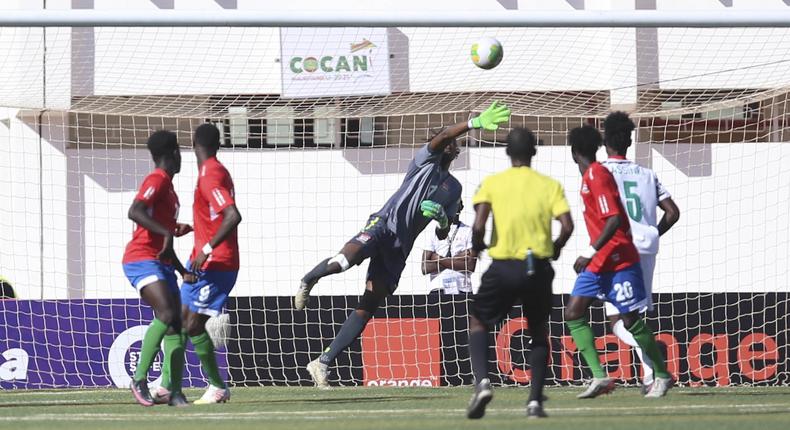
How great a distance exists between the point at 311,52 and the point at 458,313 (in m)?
6.82

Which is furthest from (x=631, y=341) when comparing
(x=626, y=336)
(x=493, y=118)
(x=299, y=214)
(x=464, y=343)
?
(x=299, y=214)

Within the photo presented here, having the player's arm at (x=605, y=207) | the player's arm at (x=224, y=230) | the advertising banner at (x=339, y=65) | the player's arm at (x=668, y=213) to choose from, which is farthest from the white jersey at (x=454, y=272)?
the player's arm at (x=224, y=230)

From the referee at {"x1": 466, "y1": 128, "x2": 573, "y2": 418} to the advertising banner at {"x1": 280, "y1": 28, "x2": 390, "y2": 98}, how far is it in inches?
388

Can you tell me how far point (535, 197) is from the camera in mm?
7629

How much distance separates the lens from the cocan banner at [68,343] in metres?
13.3

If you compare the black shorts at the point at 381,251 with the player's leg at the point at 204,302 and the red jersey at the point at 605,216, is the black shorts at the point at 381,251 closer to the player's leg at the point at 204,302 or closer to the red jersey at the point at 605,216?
the player's leg at the point at 204,302

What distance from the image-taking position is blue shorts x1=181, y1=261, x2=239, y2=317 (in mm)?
9242

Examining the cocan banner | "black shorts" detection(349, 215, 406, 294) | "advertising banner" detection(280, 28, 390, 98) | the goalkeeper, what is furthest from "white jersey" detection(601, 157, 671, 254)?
"advertising banner" detection(280, 28, 390, 98)

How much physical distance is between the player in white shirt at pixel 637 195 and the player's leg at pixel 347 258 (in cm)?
207

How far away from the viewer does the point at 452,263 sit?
47.5ft

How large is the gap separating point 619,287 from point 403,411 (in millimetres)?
1883

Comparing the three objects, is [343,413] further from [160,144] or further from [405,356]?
[405,356]

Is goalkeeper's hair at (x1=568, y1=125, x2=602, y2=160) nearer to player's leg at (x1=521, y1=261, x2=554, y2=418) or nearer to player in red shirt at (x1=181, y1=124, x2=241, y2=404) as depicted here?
player's leg at (x1=521, y1=261, x2=554, y2=418)

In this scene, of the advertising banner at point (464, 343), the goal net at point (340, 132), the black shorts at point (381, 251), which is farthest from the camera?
the goal net at point (340, 132)
